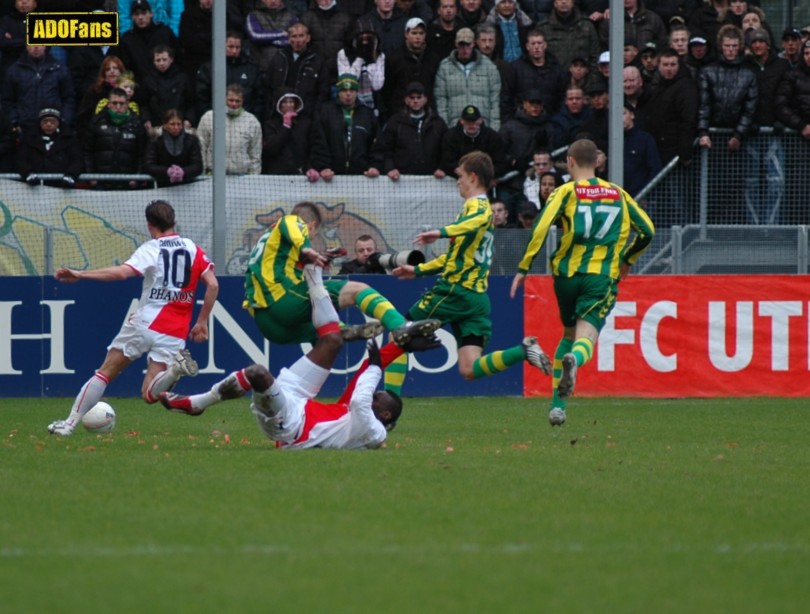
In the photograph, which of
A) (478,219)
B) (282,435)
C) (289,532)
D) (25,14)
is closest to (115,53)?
(25,14)

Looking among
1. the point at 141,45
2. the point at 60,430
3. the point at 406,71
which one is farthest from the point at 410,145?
the point at 60,430

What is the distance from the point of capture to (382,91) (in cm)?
1780

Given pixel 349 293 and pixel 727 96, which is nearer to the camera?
pixel 349 293

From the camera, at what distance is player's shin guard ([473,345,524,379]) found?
36.9 ft

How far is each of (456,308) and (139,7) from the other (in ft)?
25.0

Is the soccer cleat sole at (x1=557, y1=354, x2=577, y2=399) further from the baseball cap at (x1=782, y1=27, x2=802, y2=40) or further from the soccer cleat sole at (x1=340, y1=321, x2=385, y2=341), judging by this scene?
the baseball cap at (x1=782, y1=27, x2=802, y2=40)

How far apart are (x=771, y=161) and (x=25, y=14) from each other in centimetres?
891

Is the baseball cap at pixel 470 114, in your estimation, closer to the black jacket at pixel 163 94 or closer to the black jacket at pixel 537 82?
the black jacket at pixel 537 82

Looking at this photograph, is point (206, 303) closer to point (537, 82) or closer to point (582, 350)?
point (582, 350)

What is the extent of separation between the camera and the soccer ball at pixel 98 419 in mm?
11023

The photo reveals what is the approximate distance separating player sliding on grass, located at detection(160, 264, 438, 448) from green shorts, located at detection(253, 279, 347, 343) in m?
0.28

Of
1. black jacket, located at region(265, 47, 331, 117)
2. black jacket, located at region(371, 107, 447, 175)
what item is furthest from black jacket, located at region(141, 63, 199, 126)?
black jacket, located at region(371, 107, 447, 175)

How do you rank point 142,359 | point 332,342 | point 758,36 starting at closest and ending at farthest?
point 332,342 → point 142,359 → point 758,36

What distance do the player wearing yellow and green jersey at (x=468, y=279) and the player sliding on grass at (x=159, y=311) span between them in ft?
5.52
